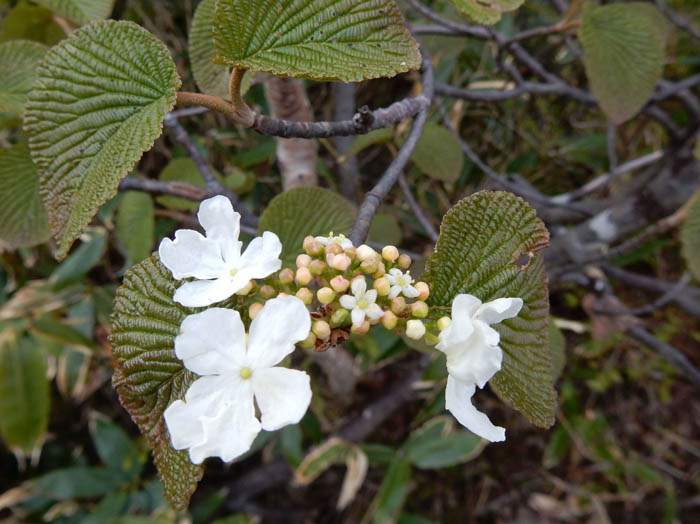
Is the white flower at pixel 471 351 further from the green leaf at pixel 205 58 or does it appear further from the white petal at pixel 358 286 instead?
the green leaf at pixel 205 58

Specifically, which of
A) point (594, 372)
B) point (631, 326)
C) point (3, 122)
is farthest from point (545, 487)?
point (3, 122)

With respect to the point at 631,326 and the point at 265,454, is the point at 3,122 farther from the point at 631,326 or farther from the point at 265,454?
the point at 631,326

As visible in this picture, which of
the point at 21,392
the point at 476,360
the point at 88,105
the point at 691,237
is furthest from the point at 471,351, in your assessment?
the point at 21,392

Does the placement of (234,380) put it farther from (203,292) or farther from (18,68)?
(18,68)

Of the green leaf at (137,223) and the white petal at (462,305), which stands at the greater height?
the white petal at (462,305)

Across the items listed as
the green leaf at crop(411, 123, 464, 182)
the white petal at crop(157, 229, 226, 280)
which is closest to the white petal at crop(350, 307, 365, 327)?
the white petal at crop(157, 229, 226, 280)

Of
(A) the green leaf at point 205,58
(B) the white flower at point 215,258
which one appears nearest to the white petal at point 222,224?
(B) the white flower at point 215,258

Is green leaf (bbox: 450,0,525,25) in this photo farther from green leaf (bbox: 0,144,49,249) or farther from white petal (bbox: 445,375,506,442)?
green leaf (bbox: 0,144,49,249)
